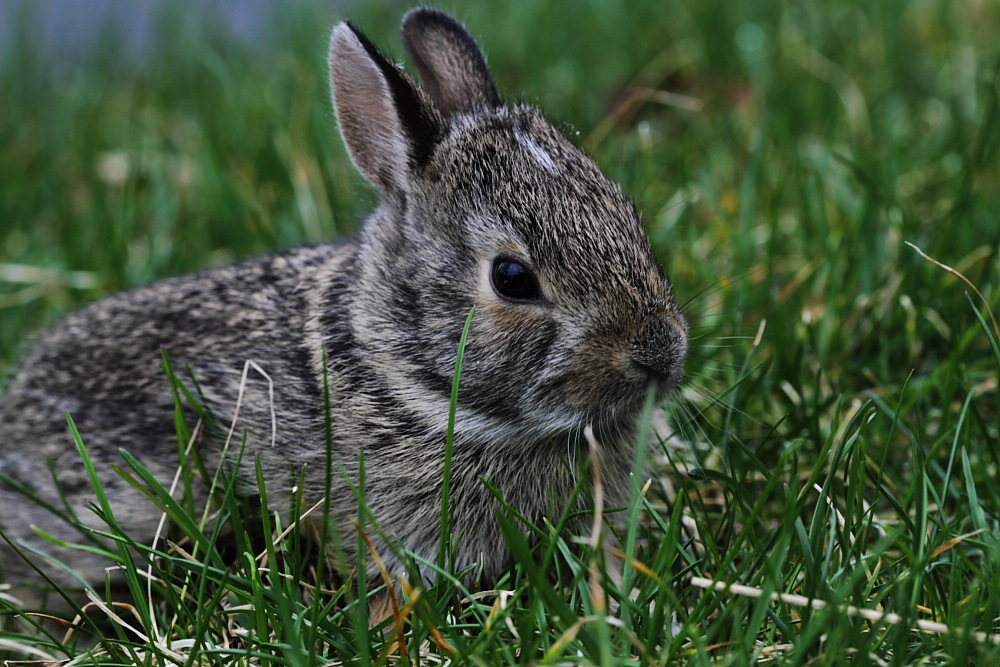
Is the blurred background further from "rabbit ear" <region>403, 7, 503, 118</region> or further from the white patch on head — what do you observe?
the white patch on head

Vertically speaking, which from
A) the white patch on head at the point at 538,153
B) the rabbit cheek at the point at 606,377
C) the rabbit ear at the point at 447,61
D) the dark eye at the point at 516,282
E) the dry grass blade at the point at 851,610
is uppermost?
the rabbit ear at the point at 447,61

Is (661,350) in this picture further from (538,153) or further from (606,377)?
(538,153)

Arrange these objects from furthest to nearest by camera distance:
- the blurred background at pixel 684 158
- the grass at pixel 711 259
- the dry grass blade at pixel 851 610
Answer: the blurred background at pixel 684 158
the grass at pixel 711 259
the dry grass blade at pixel 851 610

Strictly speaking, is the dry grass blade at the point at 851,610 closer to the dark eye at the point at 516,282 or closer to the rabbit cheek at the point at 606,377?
the rabbit cheek at the point at 606,377

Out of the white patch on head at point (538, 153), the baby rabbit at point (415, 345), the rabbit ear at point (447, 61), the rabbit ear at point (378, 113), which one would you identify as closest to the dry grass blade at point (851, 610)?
the baby rabbit at point (415, 345)

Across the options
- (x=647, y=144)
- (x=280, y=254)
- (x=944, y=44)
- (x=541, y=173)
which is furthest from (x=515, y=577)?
(x=944, y=44)

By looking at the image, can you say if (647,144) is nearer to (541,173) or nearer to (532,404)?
(541,173)

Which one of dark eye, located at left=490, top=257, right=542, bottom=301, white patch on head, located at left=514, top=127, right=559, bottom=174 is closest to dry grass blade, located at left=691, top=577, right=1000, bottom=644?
dark eye, located at left=490, top=257, right=542, bottom=301

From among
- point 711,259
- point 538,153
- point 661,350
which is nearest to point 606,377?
point 661,350
